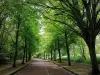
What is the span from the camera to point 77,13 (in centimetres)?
1430

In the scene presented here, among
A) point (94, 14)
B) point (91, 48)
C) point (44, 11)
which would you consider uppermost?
point (44, 11)

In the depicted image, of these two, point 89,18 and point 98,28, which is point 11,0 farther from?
point 98,28

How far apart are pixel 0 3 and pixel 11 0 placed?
2415 mm

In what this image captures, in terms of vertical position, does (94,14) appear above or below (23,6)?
below

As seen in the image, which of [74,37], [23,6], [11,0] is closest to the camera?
[11,0]

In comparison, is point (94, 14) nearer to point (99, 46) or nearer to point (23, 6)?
point (23, 6)

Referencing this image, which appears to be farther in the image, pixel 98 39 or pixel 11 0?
pixel 98 39

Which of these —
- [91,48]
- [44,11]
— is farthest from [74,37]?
[91,48]

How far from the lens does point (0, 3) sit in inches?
A: 654

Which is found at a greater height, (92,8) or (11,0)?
(11,0)

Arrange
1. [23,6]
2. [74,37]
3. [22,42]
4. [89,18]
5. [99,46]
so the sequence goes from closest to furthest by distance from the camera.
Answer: [89,18] → [23,6] → [74,37] → [22,42] → [99,46]

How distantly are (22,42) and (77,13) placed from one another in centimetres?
2699

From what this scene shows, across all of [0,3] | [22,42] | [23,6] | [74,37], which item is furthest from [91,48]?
[22,42]

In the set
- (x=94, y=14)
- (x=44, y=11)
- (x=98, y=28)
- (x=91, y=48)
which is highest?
(x=44, y=11)
